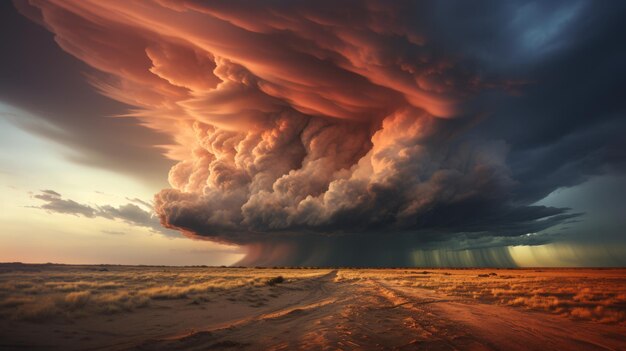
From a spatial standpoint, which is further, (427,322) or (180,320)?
(180,320)

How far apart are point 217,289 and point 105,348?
63.0 feet

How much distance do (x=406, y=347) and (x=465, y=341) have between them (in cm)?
248

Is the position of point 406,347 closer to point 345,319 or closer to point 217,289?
point 345,319

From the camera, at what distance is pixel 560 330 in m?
13.5

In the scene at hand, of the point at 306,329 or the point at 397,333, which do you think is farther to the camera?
the point at 306,329

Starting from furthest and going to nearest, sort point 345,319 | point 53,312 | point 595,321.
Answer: point 595,321, point 345,319, point 53,312

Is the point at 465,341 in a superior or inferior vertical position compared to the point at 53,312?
inferior

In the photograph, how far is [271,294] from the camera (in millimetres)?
27562

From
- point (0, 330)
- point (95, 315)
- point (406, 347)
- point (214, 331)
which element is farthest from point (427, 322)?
point (0, 330)

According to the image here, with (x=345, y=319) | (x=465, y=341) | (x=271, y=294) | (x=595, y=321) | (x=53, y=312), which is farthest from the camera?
(x=271, y=294)

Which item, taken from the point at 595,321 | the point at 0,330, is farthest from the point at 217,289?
the point at 595,321

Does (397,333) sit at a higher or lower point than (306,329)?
lower

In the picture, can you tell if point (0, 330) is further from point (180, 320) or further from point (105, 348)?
point (180, 320)

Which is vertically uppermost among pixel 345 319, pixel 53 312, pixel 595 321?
pixel 53 312
